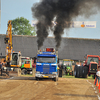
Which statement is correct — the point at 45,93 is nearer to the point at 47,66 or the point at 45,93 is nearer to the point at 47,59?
the point at 47,66

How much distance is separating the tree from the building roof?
28.5 m

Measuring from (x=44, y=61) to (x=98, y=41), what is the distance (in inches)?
1776

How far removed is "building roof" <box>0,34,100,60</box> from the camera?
61.7 m

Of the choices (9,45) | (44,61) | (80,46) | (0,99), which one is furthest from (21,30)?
(0,99)

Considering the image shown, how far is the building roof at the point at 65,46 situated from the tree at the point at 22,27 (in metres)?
28.5

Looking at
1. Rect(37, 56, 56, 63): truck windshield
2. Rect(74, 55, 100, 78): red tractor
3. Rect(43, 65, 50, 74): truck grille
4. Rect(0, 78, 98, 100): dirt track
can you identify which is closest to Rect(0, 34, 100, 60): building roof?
Rect(74, 55, 100, 78): red tractor

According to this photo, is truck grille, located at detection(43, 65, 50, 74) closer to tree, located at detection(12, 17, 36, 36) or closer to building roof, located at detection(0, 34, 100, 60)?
building roof, located at detection(0, 34, 100, 60)

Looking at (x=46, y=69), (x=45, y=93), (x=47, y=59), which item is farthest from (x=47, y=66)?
(x=45, y=93)

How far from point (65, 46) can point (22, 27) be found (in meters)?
35.3

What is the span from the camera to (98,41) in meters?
67.9

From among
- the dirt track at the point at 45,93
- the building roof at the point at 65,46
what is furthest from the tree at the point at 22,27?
the dirt track at the point at 45,93

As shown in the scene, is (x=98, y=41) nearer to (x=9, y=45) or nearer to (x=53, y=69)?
(x=9, y=45)

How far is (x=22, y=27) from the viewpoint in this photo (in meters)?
95.1

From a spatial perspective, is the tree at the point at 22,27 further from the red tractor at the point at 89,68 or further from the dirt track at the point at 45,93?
the dirt track at the point at 45,93
